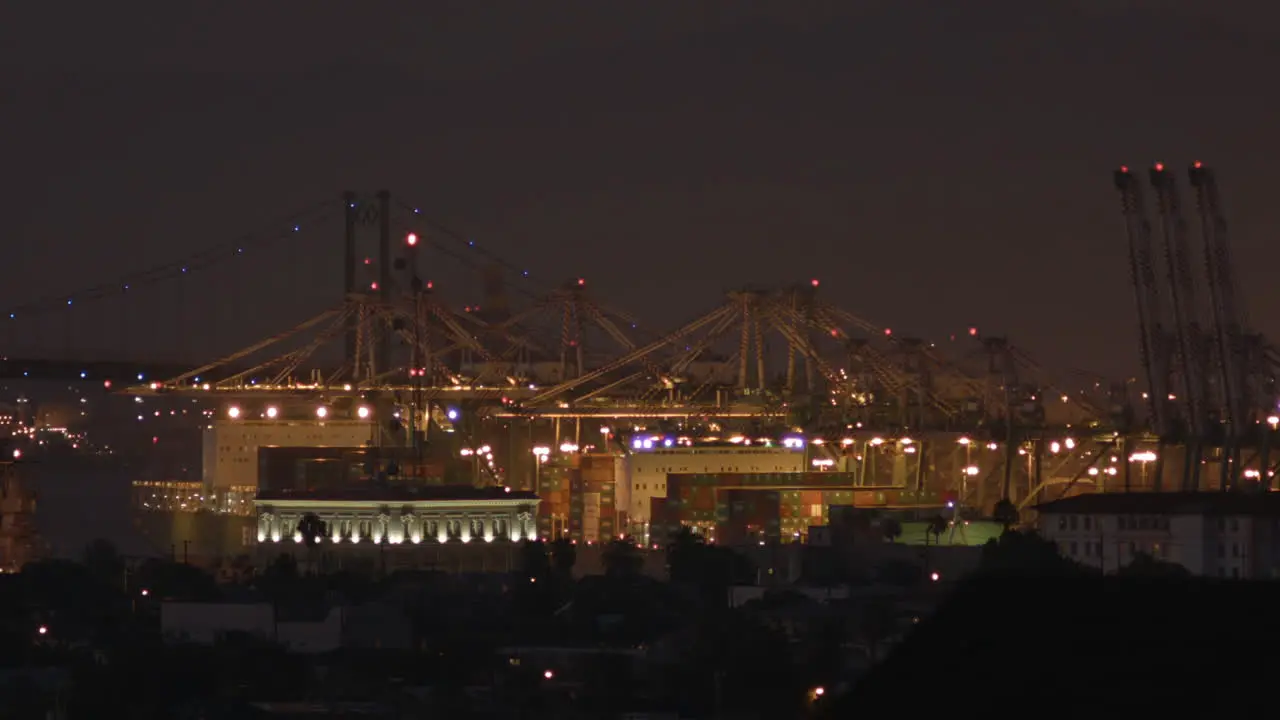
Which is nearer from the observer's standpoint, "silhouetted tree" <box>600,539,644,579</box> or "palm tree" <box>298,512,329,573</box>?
"silhouetted tree" <box>600,539,644,579</box>

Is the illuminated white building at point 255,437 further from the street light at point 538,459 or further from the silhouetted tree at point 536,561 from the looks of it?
the silhouetted tree at point 536,561

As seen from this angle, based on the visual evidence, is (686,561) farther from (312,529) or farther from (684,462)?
(684,462)

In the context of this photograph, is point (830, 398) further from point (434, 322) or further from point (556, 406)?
point (434, 322)

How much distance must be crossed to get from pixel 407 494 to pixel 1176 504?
979 inches

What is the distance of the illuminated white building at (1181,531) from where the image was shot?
1829 inches

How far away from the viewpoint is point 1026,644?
5.25m

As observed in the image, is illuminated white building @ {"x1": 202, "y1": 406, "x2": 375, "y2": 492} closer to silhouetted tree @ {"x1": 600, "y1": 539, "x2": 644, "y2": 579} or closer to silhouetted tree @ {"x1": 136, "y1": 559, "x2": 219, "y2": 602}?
silhouetted tree @ {"x1": 600, "y1": 539, "x2": 644, "y2": 579}

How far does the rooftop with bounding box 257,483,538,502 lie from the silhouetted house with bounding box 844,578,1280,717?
Result: 6376 centimetres

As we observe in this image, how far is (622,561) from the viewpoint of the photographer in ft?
180

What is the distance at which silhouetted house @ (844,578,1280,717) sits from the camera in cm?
511

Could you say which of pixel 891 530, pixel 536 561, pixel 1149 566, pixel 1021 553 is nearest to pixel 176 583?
pixel 536 561

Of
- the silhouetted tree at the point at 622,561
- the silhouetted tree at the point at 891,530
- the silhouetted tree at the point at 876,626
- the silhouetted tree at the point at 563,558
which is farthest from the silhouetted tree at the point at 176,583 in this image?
the silhouetted tree at the point at 891,530

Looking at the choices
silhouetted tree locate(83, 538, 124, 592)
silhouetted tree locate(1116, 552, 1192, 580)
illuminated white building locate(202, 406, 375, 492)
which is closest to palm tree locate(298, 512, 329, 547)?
silhouetted tree locate(83, 538, 124, 592)

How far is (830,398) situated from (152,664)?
47.2 metres
